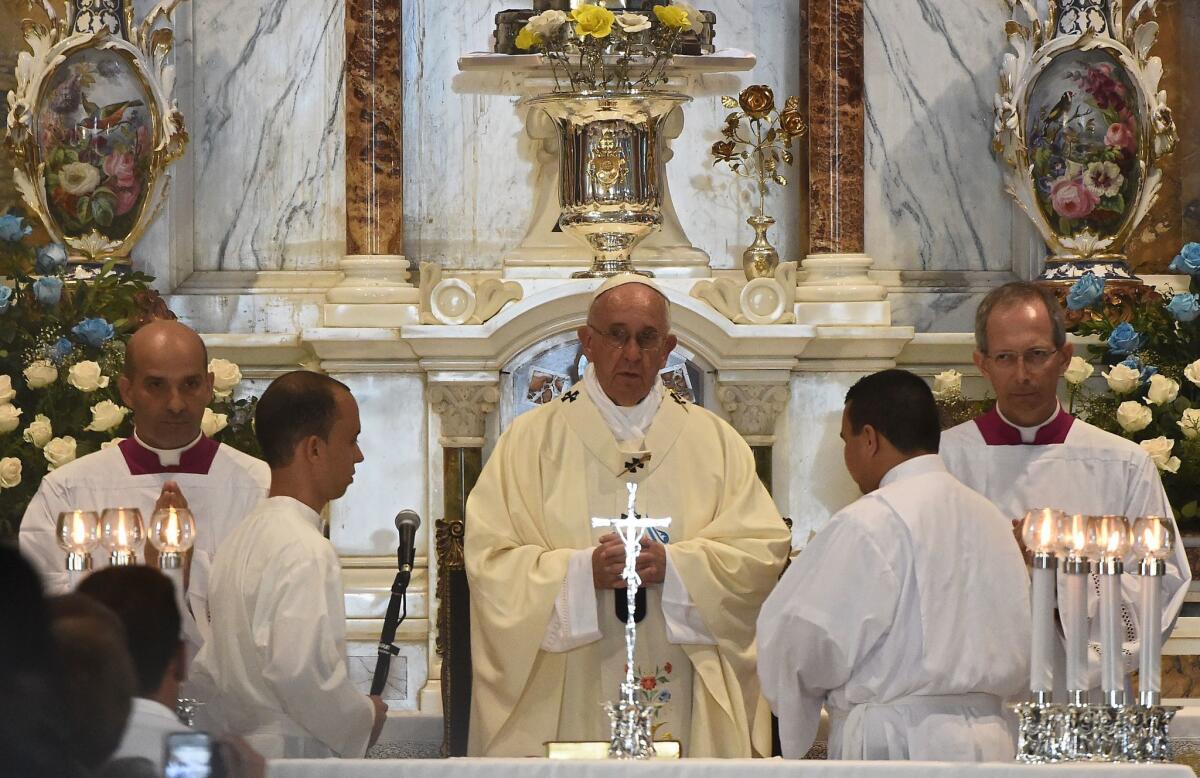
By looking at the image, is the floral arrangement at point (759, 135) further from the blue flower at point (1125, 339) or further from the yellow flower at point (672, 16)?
the blue flower at point (1125, 339)

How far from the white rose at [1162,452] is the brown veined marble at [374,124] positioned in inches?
140

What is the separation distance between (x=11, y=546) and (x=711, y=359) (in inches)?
222

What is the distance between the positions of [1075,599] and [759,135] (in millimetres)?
5172

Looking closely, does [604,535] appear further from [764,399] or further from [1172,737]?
[764,399]

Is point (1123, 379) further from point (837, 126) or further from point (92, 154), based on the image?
point (92, 154)

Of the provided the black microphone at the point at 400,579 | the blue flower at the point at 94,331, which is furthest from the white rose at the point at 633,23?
the black microphone at the point at 400,579

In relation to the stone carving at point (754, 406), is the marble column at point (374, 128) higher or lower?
higher

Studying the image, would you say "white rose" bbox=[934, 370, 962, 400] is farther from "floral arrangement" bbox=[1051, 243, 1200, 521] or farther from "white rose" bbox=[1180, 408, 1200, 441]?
"white rose" bbox=[1180, 408, 1200, 441]

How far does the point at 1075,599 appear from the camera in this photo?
393cm

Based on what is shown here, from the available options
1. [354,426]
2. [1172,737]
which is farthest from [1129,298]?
[354,426]

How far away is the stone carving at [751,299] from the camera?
797 cm

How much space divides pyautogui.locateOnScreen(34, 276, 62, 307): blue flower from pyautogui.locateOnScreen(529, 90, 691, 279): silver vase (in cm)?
210

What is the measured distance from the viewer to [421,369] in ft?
26.5

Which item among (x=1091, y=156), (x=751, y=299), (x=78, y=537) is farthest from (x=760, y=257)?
(x=78, y=537)
